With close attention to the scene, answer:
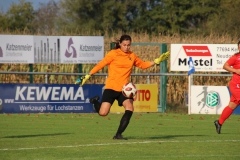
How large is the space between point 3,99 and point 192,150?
1231 centimetres

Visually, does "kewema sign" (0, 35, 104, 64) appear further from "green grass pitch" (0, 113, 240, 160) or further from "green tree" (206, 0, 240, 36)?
"green tree" (206, 0, 240, 36)

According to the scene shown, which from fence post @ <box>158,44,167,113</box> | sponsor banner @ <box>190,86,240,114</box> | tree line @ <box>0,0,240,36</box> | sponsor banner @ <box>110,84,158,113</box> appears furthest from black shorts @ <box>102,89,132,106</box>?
tree line @ <box>0,0,240,36</box>

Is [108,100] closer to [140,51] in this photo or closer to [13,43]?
[13,43]

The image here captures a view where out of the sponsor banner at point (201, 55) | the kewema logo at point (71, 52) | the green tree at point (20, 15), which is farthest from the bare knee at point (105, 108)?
the green tree at point (20, 15)

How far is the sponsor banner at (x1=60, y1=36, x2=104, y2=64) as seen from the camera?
27.2 metres

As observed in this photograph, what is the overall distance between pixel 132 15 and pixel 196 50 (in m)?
34.4

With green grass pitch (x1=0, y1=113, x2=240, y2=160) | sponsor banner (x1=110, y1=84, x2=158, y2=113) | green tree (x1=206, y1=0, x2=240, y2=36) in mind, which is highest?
green tree (x1=206, y1=0, x2=240, y2=36)

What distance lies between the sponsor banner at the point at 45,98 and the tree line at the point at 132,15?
29.3 meters

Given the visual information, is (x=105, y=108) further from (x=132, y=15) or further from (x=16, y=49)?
(x=132, y=15)

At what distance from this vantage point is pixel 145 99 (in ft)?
84.7

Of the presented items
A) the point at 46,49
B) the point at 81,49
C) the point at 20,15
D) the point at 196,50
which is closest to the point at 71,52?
the point at 81,49

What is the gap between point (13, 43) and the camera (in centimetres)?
2661

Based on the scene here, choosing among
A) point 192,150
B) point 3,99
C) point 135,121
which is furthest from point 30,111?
point 192,150

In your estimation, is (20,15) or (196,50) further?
(20,15)
